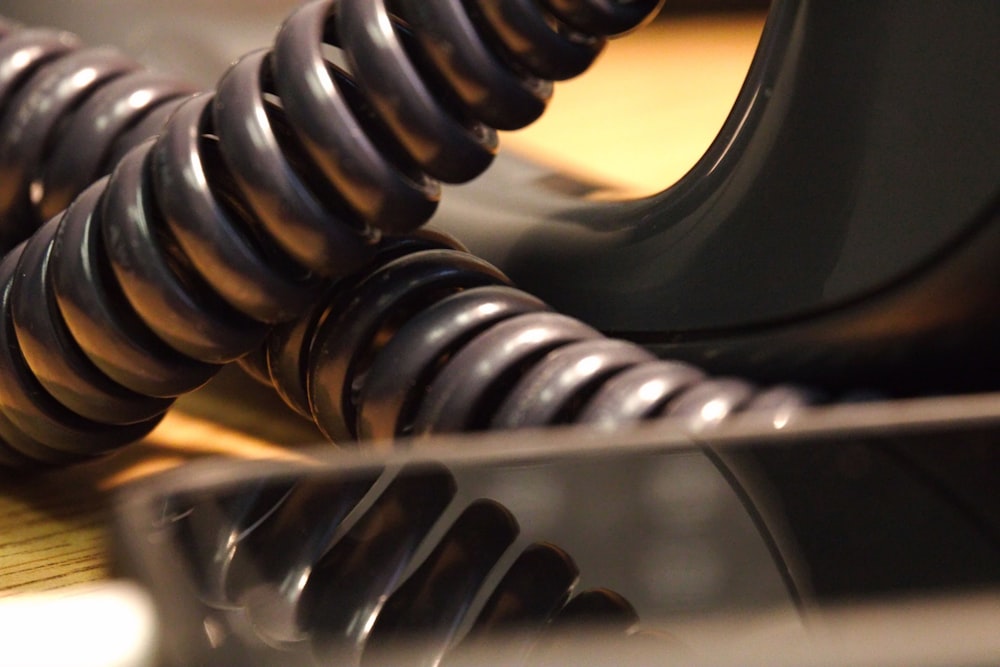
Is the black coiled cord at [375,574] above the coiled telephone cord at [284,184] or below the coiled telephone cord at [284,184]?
below

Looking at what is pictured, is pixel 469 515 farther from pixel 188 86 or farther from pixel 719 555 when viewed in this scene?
pixel 188 86

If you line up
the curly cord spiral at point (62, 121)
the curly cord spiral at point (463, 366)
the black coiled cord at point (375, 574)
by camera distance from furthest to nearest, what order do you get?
the curly cord spiral at point (62, 121), the curly cord spiral at point (463, 366), the black coiled cord at point (375, 574)

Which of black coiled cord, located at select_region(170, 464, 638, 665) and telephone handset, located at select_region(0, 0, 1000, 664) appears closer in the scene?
black coiled cord, located at select_region(170, 464, 638, 665)

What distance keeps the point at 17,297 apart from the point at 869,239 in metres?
0.28

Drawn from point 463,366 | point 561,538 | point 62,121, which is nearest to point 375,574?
point 561,538

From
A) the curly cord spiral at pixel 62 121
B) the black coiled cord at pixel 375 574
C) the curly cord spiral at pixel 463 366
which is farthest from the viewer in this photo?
the curly cord spiral at pixel 62 121

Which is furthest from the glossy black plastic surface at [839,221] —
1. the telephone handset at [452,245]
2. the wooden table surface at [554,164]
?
the wooden table surface at [554,164]

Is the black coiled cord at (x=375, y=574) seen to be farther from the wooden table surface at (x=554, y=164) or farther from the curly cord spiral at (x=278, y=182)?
the curly cord spiral at (x=278, y=182)

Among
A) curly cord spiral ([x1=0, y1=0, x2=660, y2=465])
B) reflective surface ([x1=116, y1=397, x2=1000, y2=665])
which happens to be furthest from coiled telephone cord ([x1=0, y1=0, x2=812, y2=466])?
reflective surface ([x1=116, y1=397, x2=1000, y2=665])

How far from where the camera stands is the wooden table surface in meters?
0.39

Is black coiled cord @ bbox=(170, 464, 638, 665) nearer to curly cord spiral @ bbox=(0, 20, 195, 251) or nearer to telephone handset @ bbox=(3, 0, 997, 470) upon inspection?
telephone handset @ bbox=(3, 0, 997, 470)

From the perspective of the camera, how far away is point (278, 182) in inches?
14.1

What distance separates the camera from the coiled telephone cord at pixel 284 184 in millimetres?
361

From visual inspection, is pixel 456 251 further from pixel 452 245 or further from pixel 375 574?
pixel 375 574
